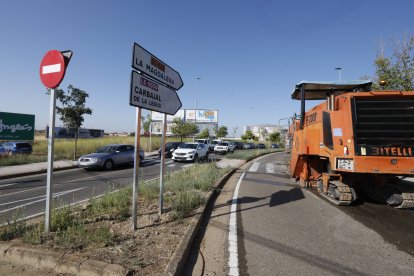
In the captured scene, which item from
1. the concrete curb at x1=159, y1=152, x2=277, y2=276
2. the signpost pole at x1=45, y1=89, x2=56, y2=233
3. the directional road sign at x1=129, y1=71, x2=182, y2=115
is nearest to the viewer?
the concrete curb at x1=159, y1=152, x2=277, y2=276

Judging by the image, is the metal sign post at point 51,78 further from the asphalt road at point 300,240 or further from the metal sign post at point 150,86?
the asphalt road at point 300,240

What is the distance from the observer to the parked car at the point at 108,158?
16.2 m

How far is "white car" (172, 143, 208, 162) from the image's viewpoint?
22.1 meters

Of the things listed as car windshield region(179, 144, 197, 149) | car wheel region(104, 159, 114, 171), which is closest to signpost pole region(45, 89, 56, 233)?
car wheel region(104, 159, 114, 171)

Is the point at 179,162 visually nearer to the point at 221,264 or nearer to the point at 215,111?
the point at 221,264

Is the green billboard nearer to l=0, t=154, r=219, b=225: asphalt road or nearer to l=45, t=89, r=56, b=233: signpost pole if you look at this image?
l=0, t=154, r=219, b=225: asphalt road

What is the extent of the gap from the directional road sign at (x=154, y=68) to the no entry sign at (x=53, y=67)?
99cm

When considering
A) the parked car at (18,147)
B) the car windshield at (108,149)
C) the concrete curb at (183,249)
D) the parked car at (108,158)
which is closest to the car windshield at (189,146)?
the parked car at (108,158)

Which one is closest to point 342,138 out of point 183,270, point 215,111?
point 183,270

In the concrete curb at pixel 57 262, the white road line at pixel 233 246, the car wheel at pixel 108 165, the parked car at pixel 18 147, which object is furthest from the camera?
the parked car at pixel 18 147

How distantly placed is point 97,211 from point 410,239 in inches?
227

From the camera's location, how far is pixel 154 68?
5410 mm

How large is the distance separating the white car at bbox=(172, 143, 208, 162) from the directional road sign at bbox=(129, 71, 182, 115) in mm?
15726

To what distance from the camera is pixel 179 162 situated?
22516 mm
